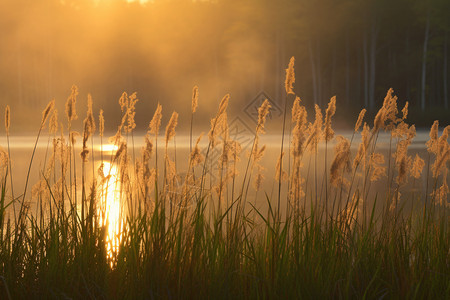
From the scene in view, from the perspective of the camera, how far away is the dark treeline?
36062 millimetres

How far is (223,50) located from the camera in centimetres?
4231

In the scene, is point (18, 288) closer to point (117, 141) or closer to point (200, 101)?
point (117, 141)

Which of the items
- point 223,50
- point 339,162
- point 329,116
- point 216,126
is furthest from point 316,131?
point 223,50

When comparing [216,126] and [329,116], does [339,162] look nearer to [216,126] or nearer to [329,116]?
→ [329,116]

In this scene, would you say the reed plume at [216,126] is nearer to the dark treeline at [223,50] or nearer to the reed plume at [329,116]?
the reed plume at [329,116]

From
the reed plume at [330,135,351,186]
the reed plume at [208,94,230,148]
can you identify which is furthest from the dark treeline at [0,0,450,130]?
the reed plume at [208,94,230,148]

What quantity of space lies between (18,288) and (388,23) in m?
39.4

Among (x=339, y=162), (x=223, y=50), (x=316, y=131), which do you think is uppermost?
(x=223, y=50)

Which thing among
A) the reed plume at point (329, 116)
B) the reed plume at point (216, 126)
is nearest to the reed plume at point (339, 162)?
the reed plume at point (329, 116)

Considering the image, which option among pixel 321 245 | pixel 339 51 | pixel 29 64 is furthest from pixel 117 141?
pixel 29 64

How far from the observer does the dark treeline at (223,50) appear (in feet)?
118

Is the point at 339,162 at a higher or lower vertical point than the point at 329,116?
lower

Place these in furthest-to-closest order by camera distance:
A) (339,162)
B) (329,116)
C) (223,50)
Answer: (223,50)
(329,116)
(339,162)

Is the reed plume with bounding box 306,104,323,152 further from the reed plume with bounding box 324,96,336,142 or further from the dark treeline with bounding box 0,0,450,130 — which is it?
the dark treeline with bounding box 0,0,450,130
